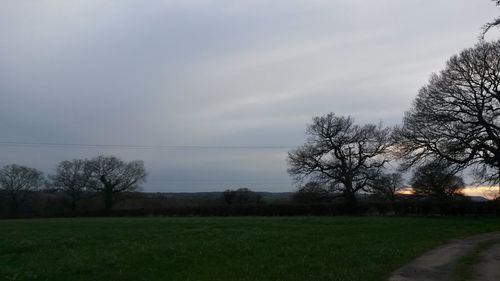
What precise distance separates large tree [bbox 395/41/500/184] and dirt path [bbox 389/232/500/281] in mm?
27156

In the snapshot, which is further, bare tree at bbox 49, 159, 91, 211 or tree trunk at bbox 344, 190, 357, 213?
bare tree at bbox 49, 159, 91, 211

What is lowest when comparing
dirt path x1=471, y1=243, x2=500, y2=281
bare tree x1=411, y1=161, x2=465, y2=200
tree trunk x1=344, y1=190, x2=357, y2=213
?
dirt path x1=471, y1=243, x2=500, y2=281

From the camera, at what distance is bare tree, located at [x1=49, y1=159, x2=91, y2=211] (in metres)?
129

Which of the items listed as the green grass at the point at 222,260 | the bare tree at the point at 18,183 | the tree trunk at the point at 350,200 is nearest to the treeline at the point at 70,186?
the bare tree at the point at 18,183

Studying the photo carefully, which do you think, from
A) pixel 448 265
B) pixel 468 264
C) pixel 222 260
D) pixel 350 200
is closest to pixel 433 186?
pixel 350 200

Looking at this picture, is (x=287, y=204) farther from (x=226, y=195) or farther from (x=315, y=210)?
(x=226, y=195)

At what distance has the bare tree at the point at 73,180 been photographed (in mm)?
129125

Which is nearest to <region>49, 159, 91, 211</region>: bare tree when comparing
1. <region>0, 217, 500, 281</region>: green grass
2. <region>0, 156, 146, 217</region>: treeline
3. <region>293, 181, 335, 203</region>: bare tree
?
<region>0, 156, 146, 217</region>: treeline

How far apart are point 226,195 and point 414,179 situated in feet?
120

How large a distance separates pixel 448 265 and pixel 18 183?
434 feet

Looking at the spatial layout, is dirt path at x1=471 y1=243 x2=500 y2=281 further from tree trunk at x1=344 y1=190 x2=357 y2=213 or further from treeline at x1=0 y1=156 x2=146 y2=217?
treeline at x1=0 y1=156 x2=146 y2=217

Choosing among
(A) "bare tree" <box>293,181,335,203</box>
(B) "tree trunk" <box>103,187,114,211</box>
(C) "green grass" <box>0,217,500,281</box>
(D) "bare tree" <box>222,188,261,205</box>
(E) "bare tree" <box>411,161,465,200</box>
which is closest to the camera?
(C) "green grass" <box>0,217,500,281</box>

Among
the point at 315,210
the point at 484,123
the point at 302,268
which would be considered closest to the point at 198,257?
the point at 302,268

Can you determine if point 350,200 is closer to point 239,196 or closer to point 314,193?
point 314,193
